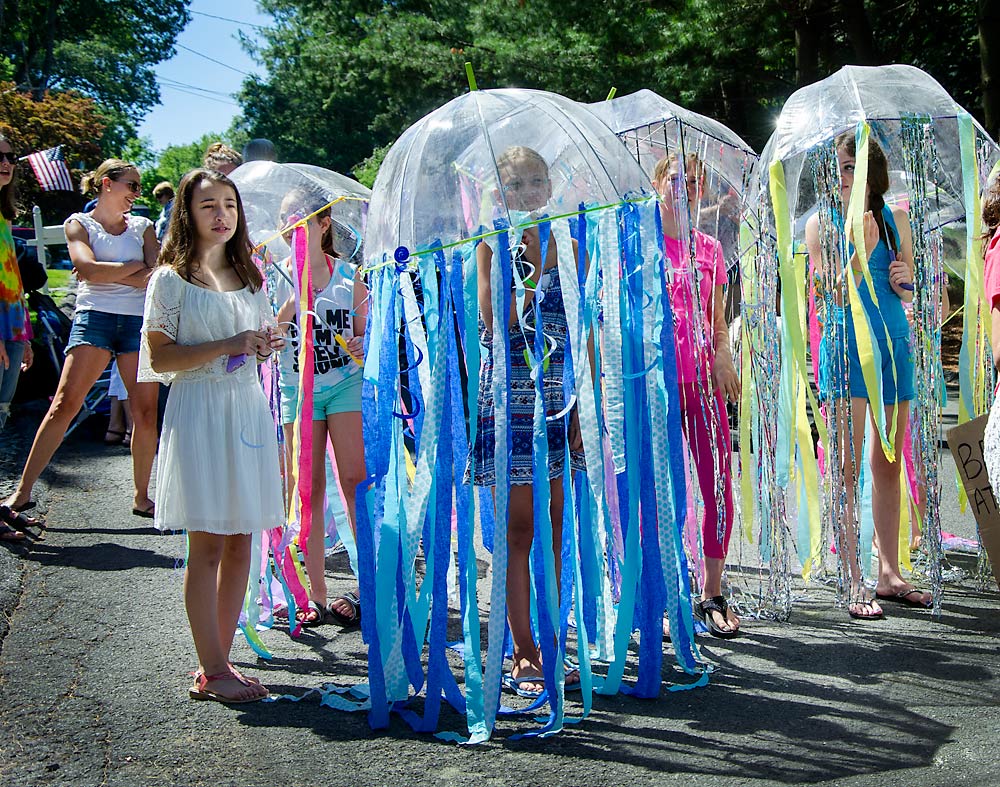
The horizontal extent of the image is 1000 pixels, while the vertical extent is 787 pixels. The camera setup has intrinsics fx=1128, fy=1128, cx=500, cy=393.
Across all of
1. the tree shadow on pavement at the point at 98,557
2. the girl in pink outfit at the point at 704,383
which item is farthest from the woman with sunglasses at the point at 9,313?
the girl in pink outfit at the point at 704,383

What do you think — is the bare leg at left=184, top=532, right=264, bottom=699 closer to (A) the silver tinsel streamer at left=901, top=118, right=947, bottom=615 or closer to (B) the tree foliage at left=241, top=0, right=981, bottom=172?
(A) the silver tinsel streamer at left=901, top=118, right=947, bottom=615

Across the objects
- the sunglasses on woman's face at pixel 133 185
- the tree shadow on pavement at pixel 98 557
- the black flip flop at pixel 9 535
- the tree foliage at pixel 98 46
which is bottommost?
the tree shadow on pavement at pixel 98 557

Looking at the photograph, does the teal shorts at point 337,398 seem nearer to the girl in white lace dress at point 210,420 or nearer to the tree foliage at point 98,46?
the girl in white lace dress at point 210,420

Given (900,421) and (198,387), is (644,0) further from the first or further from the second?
(198,387)

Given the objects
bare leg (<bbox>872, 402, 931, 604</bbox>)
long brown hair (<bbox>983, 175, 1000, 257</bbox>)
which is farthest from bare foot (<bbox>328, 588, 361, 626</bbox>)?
long brown hair (<bbox>983, 175, 1000, 257</bbox>)

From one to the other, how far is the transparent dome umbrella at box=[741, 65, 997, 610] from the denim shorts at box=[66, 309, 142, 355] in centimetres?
340

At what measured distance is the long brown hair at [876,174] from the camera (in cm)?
452

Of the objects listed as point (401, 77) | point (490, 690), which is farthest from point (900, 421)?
point (401, 77)

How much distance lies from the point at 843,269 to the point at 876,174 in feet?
1.31

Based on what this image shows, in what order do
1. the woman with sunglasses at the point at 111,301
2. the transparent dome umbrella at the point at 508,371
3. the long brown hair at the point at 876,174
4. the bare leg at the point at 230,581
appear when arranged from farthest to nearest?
1. the woman with sunglasses at the point at 111,301
2. the long brown hair at the point at 876,174
3. the bare leg at the point at 230,581
4. the transparent dome umbrella at the point at 508,371

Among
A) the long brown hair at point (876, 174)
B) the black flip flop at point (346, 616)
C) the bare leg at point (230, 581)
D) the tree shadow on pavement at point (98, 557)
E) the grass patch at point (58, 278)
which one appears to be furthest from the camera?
the grass patch at point (58, 278)

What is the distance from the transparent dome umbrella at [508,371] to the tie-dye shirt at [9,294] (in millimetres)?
2958

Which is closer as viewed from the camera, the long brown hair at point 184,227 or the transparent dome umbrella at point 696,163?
the long brown hair at point 184,227

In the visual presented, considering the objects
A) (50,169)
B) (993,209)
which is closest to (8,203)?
(993,209)
